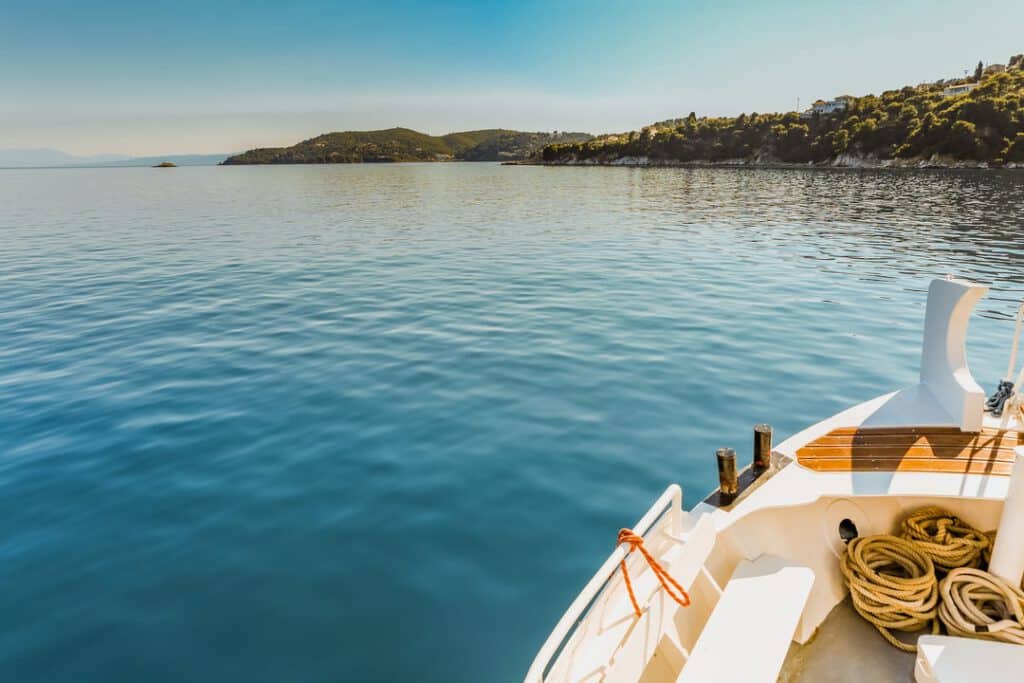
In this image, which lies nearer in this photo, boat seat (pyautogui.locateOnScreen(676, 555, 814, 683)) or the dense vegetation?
boat seat (pyautogui.locateOnScreen(676, 555, 814, 683))

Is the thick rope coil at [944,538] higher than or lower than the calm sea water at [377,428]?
higher

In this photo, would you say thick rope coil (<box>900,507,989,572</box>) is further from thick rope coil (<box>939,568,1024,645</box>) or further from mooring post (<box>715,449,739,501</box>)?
mooring post (<box>715,449,739,501</box>)

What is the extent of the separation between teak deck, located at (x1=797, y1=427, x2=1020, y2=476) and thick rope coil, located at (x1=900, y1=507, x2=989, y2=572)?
1.70 feet

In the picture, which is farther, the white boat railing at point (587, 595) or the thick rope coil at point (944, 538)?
the thick rope coil at point (944, 538)

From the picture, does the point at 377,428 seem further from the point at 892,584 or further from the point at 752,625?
the point at 892,584

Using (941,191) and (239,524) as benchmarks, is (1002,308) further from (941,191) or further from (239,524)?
(941,191)

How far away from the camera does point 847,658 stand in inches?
181

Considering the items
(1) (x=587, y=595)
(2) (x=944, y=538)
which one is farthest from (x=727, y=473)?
(1) (x=587, y=595)

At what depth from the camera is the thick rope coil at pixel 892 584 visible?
4.59 m

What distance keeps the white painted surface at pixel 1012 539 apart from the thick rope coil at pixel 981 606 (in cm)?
9

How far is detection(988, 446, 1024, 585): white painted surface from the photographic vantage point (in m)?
4.26

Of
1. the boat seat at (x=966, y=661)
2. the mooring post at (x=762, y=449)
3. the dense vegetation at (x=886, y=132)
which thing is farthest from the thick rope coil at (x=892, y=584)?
the dense vegetation at (x=886, y=132)

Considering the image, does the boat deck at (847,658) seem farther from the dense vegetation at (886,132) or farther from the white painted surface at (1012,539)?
the dense vegetation at (886,132)

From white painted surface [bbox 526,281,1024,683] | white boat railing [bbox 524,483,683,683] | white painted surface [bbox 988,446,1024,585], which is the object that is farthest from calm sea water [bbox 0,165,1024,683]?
white painted surface [bbox 988,446,1024,585]
